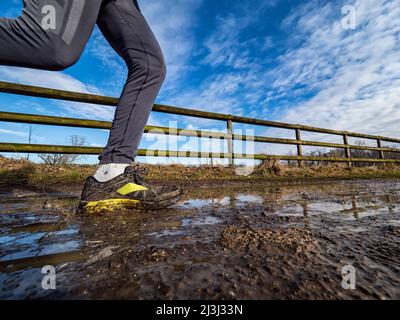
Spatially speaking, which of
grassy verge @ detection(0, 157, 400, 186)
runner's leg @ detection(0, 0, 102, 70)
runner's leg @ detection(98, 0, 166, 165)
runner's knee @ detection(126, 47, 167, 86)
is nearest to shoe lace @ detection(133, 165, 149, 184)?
runner's leg @ detection(98, 0, 166, 165)

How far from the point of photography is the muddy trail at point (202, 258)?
1.81 ft

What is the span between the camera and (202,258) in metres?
0.75

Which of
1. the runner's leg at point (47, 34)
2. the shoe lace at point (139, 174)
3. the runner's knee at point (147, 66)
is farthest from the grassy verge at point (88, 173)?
the runner's leg at point (47, 34)

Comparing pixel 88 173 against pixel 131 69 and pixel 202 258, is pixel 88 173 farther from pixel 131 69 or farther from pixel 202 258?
pixel 202 258

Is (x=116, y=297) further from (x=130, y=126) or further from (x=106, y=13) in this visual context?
(x=106, y=13)

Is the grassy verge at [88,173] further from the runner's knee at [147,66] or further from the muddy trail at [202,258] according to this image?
the muddy trail at [202,258]

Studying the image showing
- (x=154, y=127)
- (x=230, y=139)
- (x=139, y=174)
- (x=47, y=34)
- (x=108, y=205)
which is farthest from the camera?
(x=230, y=139)

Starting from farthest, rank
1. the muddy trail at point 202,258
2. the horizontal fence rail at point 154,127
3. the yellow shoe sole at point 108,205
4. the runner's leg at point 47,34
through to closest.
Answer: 1. the horizontal fence rail at point 154,127
2. the yellow shoe sole at point 108,205
3. the runner's leg at point 47,34
4. the muddy trail at point 202,258

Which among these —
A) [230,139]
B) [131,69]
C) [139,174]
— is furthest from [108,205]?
[230,139]

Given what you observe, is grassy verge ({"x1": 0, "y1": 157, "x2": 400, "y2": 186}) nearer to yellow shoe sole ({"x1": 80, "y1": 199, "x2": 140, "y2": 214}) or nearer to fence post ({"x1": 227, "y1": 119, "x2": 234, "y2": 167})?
fence post ({"x1": 227, "y1": 119, "x2": 234, "y2": 167})

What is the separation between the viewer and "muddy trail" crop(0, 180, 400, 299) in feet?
1.81

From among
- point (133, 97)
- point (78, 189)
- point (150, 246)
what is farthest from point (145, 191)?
point (78, 189)

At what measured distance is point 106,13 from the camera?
167 cm
